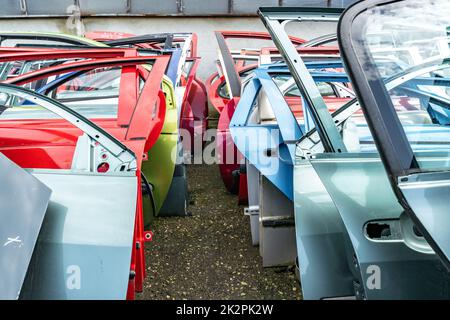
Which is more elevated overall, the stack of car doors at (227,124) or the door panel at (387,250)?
the stack of car doors at (227,124)

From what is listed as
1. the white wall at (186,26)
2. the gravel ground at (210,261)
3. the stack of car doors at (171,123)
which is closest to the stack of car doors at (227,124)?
the gravel ground at (210,261)

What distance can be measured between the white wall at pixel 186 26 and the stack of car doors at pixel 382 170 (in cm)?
690

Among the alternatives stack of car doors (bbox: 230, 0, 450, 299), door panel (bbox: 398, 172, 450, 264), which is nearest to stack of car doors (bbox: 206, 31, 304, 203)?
stack of car doors (bbox: 230, 0, 450, 299)

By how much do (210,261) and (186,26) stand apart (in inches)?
261

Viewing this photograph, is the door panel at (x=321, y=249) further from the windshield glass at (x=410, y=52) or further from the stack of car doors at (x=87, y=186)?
the stack of car doors at (x=87, y=186)

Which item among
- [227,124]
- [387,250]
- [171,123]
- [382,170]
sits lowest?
[387,250]

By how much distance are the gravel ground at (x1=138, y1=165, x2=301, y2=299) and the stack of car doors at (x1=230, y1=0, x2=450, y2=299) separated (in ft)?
3.09

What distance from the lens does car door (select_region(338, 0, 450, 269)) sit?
128 centimetres

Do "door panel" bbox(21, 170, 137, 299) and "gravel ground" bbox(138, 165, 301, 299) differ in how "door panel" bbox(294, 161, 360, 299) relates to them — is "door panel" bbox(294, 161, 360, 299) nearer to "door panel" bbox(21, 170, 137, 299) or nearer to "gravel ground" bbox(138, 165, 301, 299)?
"door panel" bbox(21, 170, 137, 299)

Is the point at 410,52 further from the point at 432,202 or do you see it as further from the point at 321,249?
the point at 321,249

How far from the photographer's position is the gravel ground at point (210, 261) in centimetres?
265

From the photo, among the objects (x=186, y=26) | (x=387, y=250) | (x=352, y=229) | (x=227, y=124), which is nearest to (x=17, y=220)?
(x=352, y=229)

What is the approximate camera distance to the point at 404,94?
68.1 inches
